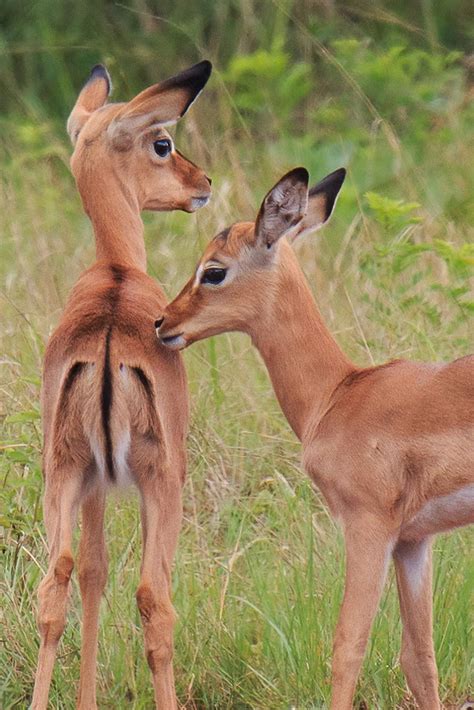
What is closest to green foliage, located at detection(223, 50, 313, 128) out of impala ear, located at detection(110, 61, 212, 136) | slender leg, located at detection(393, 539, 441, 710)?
impala ear, located at detection(110, 61, 212, 136)

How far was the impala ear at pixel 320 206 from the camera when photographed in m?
5.64

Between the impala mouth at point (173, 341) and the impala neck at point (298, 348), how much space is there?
0.30 metres

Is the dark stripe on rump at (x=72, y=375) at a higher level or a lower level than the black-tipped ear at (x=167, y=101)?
lower

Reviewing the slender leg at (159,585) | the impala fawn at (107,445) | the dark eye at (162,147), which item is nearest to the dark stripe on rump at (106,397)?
the impala fawn at (107,445)

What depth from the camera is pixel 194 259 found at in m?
8.07

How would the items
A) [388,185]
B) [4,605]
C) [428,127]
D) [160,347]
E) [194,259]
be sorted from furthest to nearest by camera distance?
[428,127] → [388,185] → [194,259] → [4,605] → [160,347]

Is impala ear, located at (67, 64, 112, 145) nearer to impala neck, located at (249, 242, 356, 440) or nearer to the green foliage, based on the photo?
impala neck, located at (249, 242, 356, 440)

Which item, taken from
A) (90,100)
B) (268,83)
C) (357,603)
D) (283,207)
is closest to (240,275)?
(283,207)

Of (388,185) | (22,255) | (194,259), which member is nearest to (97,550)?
(194,259)

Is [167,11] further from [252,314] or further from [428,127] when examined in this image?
[252,314]

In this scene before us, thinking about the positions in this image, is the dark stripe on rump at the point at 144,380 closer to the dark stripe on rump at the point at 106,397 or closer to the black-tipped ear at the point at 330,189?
the dark stripe on rump at the point at 106,397

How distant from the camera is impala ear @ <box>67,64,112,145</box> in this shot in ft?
20.5

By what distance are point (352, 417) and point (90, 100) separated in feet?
6.28

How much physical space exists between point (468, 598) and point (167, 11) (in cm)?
727
